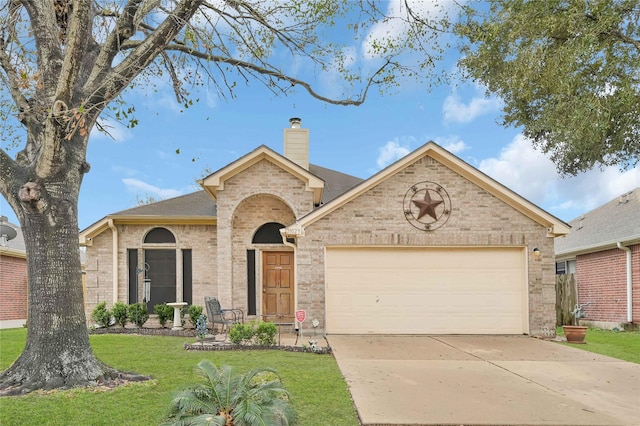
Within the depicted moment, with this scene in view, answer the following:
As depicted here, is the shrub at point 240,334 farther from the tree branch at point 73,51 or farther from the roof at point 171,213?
the tree branch at point 73,51

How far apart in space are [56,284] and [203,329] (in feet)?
16.8

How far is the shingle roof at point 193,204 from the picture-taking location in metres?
15.0

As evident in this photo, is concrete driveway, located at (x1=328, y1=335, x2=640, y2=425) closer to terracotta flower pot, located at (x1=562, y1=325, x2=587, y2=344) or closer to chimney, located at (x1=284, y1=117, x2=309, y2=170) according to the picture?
terracotta flower pot, located at (x1=562, y1=325, x2=587, y2=344)

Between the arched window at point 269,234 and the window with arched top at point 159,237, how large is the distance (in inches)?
106

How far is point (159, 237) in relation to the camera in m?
15.1

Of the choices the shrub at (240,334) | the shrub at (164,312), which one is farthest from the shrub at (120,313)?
the shrub at (240,334)

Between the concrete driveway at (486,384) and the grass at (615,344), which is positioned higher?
the concrete driveway at (486,384)

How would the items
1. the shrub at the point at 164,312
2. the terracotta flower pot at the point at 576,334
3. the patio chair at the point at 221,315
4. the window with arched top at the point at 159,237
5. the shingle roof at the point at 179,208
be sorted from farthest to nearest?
the window with arched top at the point at 159,237
the shingle roof at the point at 179,208
the shrub at the point at 164,312
the patio chair at the point at 221,315
the terracotta flower pot at the point at 576,334

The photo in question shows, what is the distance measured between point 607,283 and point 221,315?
13069 mm

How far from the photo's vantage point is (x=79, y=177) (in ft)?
24.4

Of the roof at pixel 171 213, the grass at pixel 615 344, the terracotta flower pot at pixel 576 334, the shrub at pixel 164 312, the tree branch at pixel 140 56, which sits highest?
the tree branch at pixel 140 56

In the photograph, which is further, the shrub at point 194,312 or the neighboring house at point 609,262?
the neighboring house at point 609,262

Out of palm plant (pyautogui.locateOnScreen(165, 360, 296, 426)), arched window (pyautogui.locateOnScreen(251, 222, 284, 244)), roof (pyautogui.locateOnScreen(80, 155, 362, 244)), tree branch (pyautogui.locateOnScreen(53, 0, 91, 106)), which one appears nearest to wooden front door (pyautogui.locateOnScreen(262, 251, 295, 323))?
arched window (pyautogui.locateOnScreen(251, 222, 284, 244))

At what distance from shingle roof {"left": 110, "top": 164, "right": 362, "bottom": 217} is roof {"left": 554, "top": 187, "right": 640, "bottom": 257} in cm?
890
